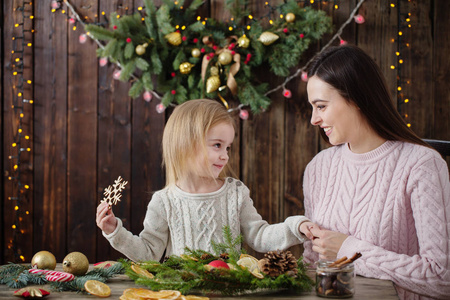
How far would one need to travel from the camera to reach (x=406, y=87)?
105 inches

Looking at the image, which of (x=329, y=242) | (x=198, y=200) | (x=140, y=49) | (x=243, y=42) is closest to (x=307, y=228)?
(x=329, y=242)

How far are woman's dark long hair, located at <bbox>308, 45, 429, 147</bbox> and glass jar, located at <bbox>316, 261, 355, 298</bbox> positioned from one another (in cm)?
58

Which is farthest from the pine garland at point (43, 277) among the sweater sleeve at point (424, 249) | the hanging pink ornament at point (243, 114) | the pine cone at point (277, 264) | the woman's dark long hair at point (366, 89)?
the hanging pink ornament at point (243, 114)

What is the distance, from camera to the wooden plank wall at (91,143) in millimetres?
2744

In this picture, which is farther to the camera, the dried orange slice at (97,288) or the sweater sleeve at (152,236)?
the sweater sleeve at (152,236)

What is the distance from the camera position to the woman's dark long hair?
150 cm

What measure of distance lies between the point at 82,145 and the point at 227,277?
1903 millimetres

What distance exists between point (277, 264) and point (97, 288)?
42 cm

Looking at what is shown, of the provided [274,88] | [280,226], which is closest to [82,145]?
[274,88]

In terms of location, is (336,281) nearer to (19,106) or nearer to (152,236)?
(152,236)

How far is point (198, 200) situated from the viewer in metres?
1.66

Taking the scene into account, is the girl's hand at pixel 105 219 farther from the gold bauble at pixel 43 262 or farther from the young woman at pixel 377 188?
the young woman at pixel 377 188

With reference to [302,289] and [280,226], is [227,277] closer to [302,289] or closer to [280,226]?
[302,289]

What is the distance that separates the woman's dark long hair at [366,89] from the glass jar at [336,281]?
58cm
